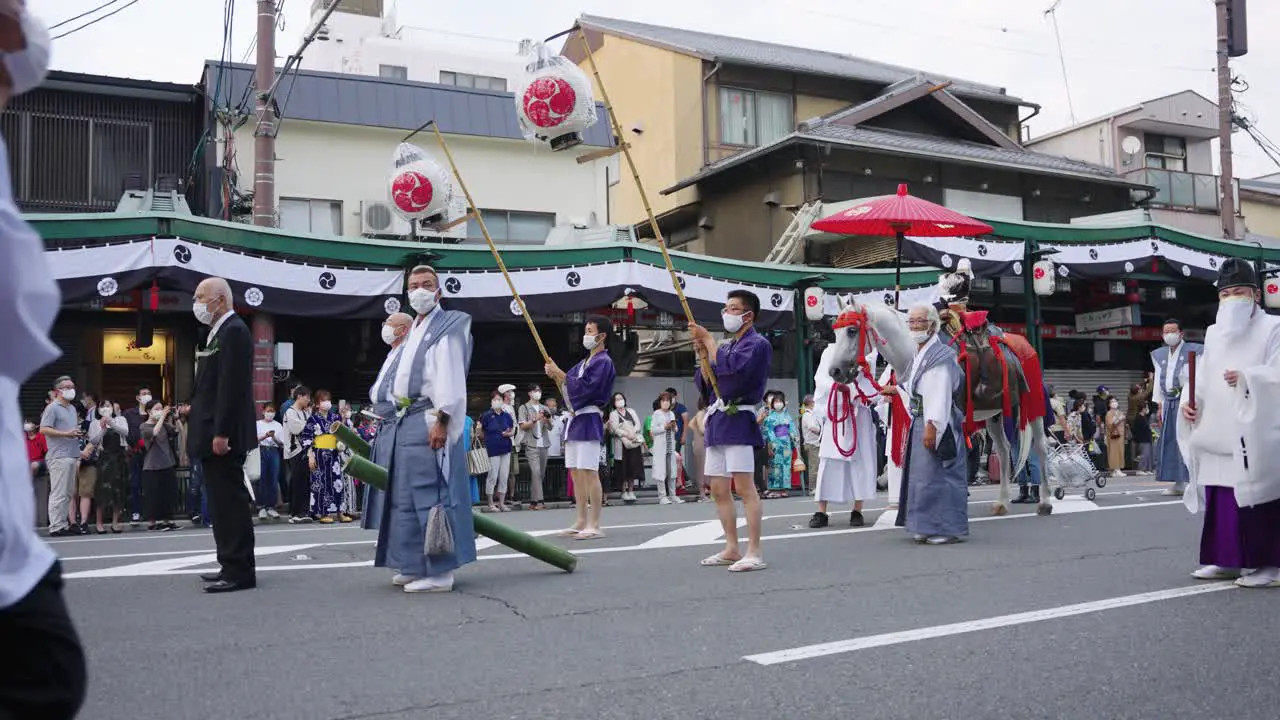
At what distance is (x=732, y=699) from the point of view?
14.1ft

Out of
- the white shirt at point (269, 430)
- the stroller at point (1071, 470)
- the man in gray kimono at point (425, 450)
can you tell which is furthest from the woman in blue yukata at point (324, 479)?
the stroller at point (1071, 470)

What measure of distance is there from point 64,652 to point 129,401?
64.0 ft

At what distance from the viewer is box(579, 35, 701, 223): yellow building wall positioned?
27.5m

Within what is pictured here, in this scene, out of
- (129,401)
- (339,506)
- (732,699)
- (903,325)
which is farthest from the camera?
(129,401)

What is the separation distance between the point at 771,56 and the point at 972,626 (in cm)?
2535

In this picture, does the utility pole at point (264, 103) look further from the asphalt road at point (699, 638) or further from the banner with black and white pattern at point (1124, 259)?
the banner with black and white pattern at point (1124, 259)

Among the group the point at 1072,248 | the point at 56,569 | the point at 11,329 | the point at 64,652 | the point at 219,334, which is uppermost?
the point at 1072,248

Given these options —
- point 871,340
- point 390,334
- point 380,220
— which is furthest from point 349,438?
point 380,220

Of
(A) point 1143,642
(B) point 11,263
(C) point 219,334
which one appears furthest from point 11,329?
(C) point 219,334

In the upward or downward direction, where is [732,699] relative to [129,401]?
downward

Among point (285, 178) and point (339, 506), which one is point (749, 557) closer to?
point (339, 506)

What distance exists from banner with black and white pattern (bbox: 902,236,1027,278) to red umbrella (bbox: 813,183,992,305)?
815cm

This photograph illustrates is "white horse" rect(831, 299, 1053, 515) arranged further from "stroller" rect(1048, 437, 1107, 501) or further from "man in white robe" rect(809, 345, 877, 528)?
"stroller" rect(1048, 437, 1107, 501)

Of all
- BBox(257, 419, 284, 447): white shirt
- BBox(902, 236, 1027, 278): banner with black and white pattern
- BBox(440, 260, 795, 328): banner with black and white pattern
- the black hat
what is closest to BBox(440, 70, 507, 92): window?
BBox(440, 260, 795, 328): banner with black and white pattern
